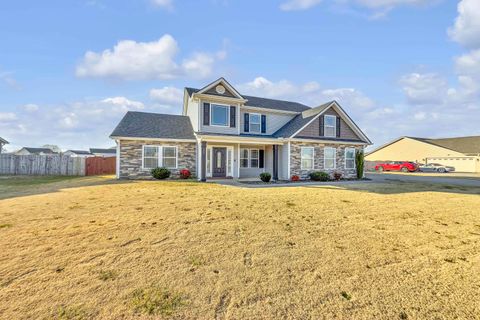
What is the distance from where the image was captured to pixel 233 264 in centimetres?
402

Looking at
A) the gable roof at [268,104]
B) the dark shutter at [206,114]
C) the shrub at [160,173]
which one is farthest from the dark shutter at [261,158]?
the shrub at [160,173]

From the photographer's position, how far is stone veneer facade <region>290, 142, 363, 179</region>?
18.2 meters

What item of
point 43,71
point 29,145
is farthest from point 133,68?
point 29,145

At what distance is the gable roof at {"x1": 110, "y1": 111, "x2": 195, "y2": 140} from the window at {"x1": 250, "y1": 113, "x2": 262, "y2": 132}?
15.8 feet

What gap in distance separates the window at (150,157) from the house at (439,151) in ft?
136

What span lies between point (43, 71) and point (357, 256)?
68.3 ft

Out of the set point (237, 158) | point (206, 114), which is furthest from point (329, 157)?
point (206, 114)

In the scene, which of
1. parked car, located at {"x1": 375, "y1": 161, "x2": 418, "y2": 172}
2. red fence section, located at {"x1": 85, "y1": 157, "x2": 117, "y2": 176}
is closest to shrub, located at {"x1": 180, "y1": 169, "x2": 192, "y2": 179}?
red fence section, located at {"x1": 85, "y1": 157, "x2": 117, "y2": 176}

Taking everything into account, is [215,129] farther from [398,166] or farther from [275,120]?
[398,166]

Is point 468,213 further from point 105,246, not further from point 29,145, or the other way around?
point 29,145

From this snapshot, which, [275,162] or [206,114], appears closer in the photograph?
[206,114]

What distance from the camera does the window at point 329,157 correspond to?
19.5 meters

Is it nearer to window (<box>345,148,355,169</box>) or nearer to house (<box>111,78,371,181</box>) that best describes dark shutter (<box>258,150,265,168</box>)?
house (<box>111,78,371,181</box>)

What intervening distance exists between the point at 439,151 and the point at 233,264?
1823 inches
